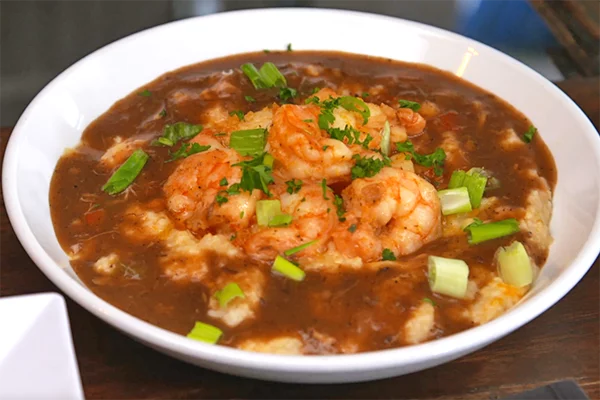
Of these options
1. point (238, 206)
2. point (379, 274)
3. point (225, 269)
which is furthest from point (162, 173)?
point (379, 274)

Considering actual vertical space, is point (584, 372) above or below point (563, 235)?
below

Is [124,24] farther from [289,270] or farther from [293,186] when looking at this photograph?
[289,270]

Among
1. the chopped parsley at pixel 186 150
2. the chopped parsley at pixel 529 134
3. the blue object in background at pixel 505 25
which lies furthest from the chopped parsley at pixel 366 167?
the blue object in background at pixel 505 25

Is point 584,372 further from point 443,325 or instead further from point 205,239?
point 205,239

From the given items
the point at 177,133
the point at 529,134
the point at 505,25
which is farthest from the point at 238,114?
the point at 505,25

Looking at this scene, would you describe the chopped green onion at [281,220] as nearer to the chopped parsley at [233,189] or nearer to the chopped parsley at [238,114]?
the chopped parsley at [233,189]

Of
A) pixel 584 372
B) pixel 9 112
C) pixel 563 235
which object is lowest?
pixel 9 112

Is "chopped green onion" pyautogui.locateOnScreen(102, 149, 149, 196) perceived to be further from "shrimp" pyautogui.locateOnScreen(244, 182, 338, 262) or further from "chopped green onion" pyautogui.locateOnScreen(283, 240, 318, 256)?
"chopped green onion" pyautogui.locateOnScreen(283, 240, 318, 256)
